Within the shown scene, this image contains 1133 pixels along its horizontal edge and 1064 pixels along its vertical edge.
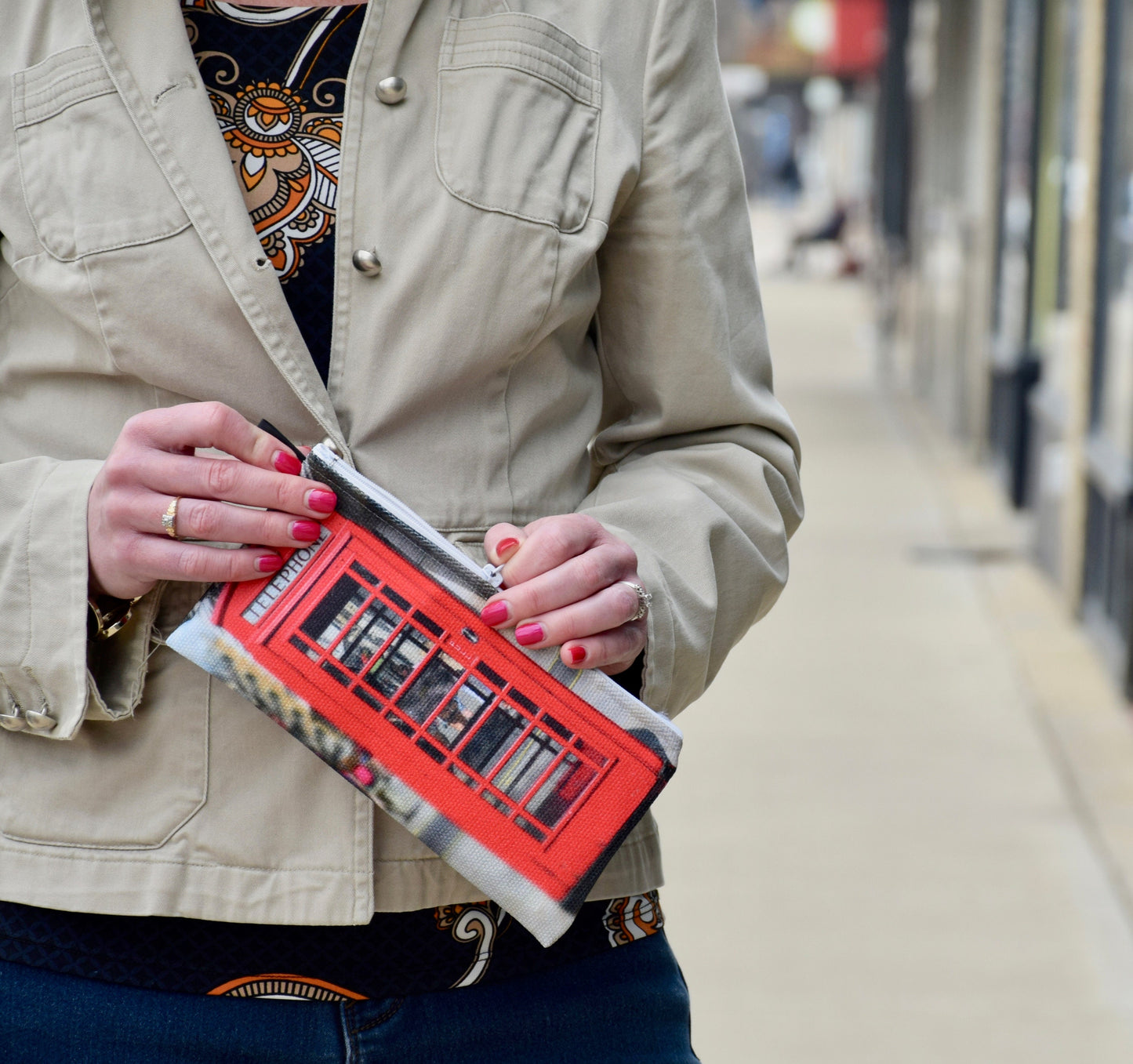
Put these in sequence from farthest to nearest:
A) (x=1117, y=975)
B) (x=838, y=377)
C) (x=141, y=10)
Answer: (x=838, y=377)
(x=1117, y=975)
(x=141, y=10)

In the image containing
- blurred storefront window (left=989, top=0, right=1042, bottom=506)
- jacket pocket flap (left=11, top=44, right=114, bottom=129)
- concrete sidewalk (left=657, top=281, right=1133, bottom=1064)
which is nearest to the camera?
jacket pocket flap (left=11, top=44, right=114, bottom=129)

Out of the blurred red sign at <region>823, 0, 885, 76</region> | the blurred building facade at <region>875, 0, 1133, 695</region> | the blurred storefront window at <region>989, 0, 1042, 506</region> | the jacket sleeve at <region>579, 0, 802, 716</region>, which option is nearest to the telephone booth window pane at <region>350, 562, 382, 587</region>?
the jacket sleeve at <region>579, 0, 802, 716</region>

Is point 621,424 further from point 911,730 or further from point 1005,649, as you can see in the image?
point 1005,649

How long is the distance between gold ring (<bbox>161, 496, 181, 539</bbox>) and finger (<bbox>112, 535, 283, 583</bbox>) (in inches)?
0.5

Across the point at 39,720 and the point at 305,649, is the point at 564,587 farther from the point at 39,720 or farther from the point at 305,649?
the point at 39,720

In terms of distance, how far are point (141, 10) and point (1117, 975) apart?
3.18 meters

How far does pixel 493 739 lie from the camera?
1.11 m

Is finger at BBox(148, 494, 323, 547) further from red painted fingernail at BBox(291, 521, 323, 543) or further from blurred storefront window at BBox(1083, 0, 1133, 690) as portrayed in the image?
blurred storefront window at BBox(1083, 0, 1133, 690)

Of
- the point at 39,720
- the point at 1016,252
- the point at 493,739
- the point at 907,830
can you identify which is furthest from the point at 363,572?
the point at 1016,252

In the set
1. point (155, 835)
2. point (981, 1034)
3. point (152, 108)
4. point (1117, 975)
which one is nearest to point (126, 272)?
point (152, 108)

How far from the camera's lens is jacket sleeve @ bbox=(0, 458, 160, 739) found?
3.74 ft

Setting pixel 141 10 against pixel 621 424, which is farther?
pixel 621 424

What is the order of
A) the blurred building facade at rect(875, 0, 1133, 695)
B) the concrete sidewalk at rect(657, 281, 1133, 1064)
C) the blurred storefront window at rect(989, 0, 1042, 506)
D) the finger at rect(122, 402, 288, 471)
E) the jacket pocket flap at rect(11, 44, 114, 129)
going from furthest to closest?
the blurred storefront window at rect(989, 0, 1042, 506)
the blurred building facade at rect(875, 0, 1133, 695)
the concrete sidewalk at rect(657, 281, 1133, 1064)
the jacket pocket flap at rect(11, 44, 114, 129)
the finger at rect(122, 402, 288, 471)

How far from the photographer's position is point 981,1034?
3.40 m
